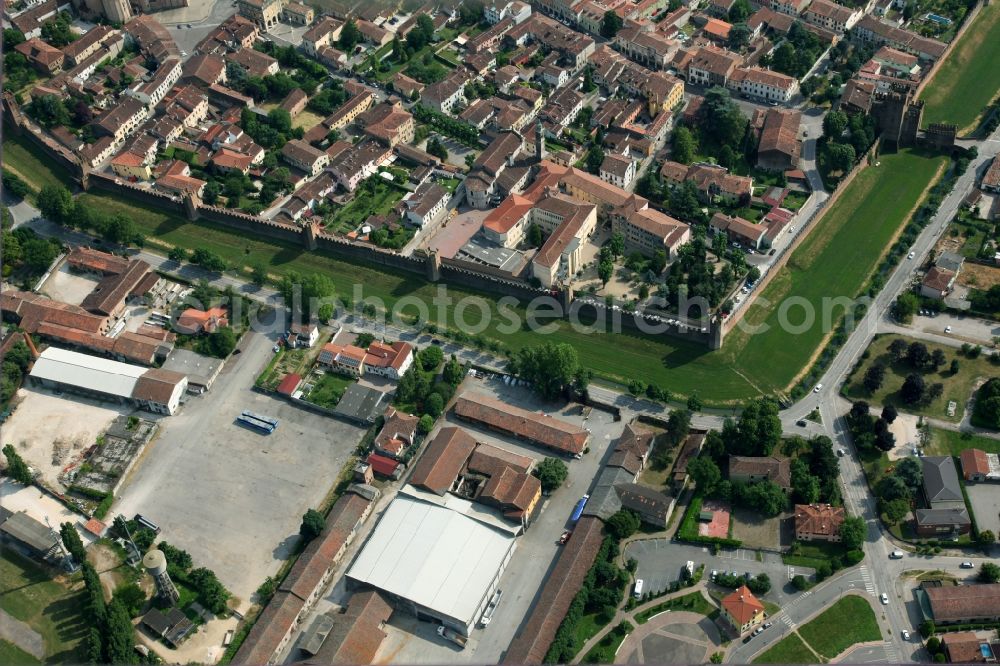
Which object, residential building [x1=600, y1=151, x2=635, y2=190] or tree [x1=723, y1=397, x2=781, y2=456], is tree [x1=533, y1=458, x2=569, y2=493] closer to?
tree [x1=723, y1=397, x2=781, y2=456]

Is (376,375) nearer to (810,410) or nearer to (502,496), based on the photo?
(502,496)

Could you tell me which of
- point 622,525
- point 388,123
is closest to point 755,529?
point 622,525

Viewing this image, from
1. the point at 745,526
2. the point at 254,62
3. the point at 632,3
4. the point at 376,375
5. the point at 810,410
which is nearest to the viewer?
the point at 745,526

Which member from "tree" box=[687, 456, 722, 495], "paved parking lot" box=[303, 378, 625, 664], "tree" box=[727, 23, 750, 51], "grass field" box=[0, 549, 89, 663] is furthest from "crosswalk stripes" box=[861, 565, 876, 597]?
"tree" box=[727, 23, 750, 51]

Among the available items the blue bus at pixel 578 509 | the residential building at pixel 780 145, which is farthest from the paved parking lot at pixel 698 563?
the residential building at pixel 780 145

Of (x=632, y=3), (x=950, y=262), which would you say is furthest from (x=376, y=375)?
(x=632, y=3)

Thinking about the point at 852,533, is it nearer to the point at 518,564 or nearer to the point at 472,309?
the point at 518,564
